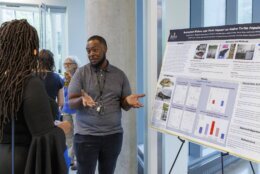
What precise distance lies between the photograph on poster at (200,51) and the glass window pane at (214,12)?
2101mm

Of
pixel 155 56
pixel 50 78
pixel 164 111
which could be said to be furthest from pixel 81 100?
pixel 50 78

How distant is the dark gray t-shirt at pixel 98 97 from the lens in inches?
86.5

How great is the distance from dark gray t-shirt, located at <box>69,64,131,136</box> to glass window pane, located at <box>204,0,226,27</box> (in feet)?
7.15

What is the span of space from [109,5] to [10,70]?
158cm

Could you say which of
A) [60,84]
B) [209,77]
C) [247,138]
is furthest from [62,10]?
Answer: [247,138]

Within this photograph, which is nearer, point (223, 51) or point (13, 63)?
point (13, 63)

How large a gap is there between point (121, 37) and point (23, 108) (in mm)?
1610

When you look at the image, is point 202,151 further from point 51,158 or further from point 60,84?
point 51,158

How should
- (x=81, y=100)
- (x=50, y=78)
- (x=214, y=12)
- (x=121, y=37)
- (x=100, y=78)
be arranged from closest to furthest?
(x=81, y=100) < (x=100, y=78) < (x=121, y=37) < (x=50, y=78) < (x=214, y=12)

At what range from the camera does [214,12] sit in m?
4.20

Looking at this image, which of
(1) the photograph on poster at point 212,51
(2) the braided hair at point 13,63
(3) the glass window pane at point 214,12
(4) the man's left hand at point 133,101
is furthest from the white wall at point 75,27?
(2) the braided hair at point 13,63

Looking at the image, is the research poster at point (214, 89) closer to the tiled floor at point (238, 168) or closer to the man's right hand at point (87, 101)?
the man's right hand at point (87, 101)

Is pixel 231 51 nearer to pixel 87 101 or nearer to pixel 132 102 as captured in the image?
pixel 132 102

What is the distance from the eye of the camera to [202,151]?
3.96 m
